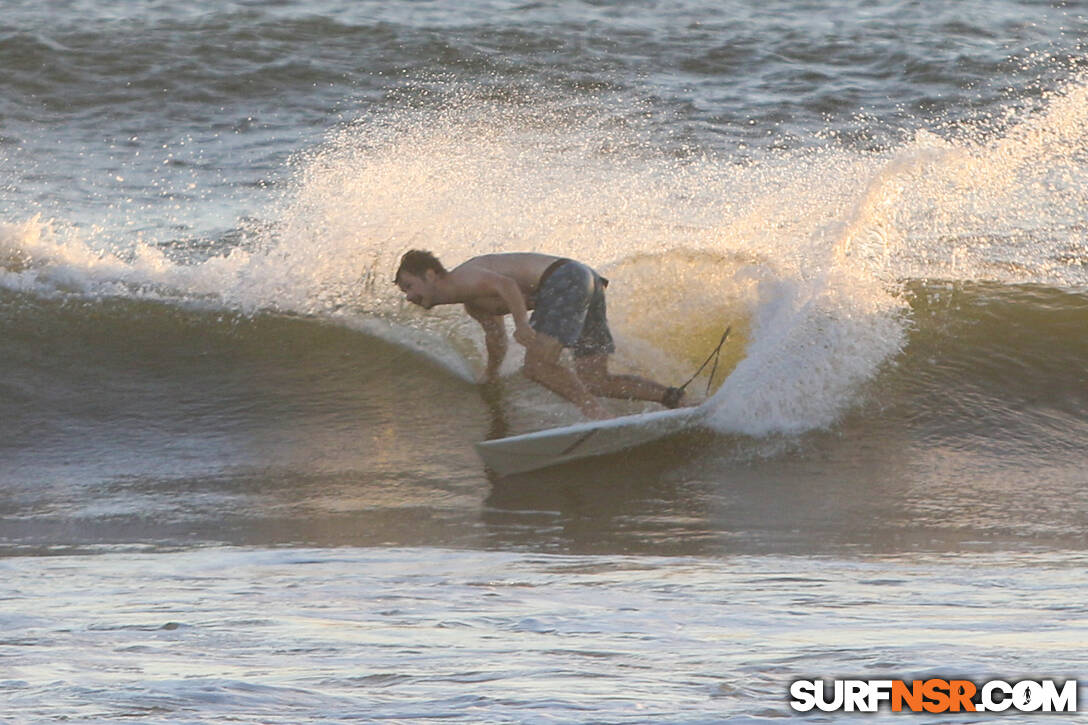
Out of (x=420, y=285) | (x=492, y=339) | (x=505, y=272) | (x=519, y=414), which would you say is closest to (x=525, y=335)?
(x=505, y=272)

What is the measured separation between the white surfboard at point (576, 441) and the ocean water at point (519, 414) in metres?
0.13

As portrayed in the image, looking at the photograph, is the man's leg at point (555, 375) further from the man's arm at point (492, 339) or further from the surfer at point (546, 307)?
→ the man's arm at point (492, 339)

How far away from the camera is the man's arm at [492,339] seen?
714 centimetres

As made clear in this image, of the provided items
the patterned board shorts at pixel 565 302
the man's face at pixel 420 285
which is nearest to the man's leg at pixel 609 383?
the patterned board shorts at pixel 565 302

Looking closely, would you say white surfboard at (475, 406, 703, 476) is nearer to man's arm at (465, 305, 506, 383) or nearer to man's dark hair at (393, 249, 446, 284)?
man's arm at (465, 305, 506, 383)

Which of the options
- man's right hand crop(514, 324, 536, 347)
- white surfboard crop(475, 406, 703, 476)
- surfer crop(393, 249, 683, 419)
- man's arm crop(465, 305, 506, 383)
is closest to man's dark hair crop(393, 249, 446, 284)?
surfer crop(393, 249, 683, 419)

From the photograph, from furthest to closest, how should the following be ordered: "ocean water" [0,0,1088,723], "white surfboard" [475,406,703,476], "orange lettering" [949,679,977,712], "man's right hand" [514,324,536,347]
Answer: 1. "man's right hand" [514,324,536,347]
2. "white surfboard" [475,406,703,476]
3. "ocean water" [0,0,1088,723]
4. "orange lettering" [949,679,977,712]

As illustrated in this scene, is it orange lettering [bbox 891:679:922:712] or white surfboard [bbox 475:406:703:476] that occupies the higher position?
orange lettering [bbox 891:679:922:712]

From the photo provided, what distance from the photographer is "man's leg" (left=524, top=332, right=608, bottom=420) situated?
685cm

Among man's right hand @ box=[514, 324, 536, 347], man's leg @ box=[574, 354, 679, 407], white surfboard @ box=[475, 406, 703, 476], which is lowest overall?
white surfboard @ box=[475, 406, 703, 476]

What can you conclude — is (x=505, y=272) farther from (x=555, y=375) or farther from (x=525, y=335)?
(x=555, y=375)

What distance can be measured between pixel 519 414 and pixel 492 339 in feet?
1.44

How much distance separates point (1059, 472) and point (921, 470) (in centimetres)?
65

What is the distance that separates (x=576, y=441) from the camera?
21.7 feet
